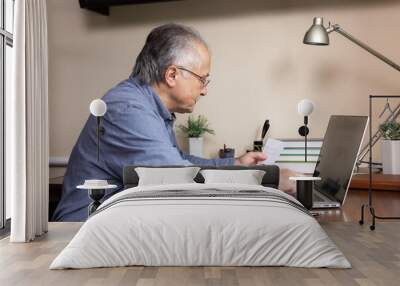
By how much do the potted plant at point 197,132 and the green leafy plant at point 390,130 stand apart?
5.14 feet

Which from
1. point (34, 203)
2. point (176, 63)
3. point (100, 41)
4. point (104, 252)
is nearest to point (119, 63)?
point (100, 41)

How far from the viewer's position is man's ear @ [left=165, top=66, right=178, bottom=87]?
5828mm

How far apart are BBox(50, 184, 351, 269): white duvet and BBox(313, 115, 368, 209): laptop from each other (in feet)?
2.35

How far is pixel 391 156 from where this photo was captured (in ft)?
17.1

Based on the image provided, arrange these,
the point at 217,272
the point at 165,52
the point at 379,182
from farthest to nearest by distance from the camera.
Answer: the point at 165,52
the point at 379,182
the point at 217,272

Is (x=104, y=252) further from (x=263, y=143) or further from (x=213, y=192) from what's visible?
(x=263, y=143)

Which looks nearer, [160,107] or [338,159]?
[338,159]

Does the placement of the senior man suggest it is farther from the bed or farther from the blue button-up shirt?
the bed

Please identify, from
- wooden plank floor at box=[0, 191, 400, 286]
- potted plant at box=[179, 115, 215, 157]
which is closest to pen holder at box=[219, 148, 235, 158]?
potted plant at box=[179, 115, 215, 157]

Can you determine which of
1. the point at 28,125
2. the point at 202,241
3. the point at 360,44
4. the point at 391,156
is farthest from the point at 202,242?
the point at 360,44

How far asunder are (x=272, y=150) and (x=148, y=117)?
111 centimetres

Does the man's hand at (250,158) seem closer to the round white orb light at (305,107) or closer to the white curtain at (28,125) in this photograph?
the round white orb light at (305,107)

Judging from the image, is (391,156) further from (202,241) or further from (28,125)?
(28,125)

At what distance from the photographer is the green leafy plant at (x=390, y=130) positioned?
17.3 ft
